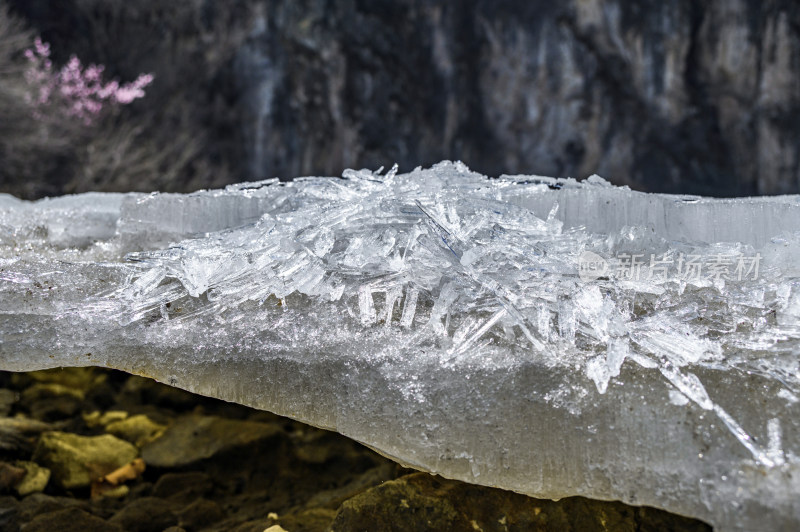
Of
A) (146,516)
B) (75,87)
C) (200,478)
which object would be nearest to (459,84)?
(75,87)

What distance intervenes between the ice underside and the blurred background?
12.6ft

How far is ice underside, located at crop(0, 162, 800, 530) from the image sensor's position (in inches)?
21.4

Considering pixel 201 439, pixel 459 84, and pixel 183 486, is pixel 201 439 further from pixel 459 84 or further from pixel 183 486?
pixel 459 84

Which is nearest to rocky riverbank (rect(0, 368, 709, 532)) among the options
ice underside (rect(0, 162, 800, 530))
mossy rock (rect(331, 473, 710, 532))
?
mossy rock (rect(331, 473, 710, 532))

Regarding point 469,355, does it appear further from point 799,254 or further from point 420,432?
point 799,254

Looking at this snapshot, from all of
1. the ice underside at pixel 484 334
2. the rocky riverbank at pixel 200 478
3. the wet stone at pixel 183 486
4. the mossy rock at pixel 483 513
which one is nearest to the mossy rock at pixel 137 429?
the rocky riverbank at pixel 200 478

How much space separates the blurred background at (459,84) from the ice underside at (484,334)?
383 cm

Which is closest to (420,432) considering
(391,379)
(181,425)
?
(391,379)

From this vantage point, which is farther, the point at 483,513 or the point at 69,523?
the point at 69,523

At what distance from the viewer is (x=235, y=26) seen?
4.89 m

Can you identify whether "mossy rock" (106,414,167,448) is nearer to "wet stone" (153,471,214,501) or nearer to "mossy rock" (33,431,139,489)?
"mossy rock" (33,431,139,489)

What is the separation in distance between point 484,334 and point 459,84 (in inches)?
198

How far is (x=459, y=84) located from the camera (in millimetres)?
5328

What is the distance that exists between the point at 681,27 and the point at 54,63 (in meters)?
4.89
